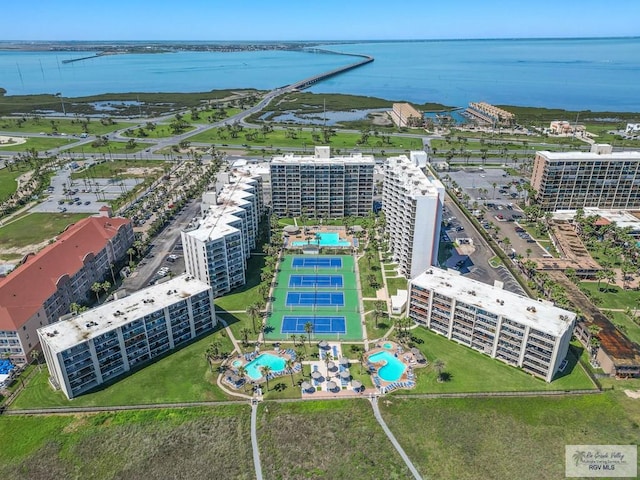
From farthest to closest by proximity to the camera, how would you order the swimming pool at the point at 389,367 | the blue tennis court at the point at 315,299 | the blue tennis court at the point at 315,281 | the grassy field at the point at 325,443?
the blue tennis court at the point at 315,281, the blue tennis court at the point at 315,299, the swimming pool at the point at 389,367, the grassy field at the point at 325,443

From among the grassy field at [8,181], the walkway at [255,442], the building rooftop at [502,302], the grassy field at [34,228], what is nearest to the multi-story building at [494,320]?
the building rooftop at [502,302]

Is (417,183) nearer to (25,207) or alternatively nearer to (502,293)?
(502,293)

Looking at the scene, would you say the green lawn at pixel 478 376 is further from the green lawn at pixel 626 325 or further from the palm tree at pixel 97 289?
the palm tree at pixel 97 289

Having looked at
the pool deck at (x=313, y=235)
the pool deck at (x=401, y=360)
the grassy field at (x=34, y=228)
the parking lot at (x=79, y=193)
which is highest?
the parking lot at (x=79, y=193)

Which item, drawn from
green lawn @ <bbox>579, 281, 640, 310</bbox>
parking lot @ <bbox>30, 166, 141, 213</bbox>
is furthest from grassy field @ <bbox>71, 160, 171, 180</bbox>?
green lawn @ <bbox>579, 281, 640, 310</bbox>

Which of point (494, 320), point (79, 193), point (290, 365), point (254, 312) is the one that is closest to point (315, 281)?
point (254, 312)

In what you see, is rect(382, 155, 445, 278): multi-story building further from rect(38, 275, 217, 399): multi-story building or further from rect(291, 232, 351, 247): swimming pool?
rect(38, 275, 217, 399): multi-story building
